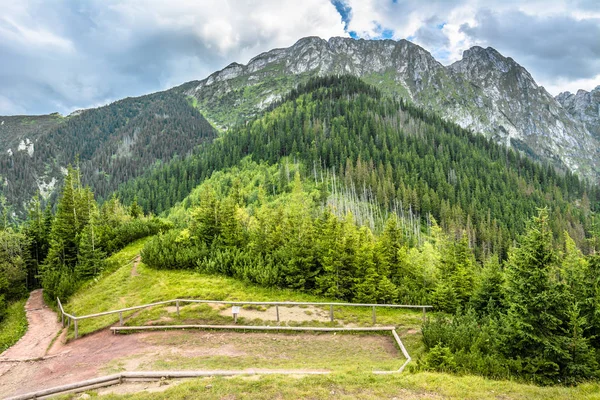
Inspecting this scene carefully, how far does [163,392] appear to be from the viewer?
1030 centimetres

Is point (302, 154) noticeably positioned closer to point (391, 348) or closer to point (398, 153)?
point (398, 153)

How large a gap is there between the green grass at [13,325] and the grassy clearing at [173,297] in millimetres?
3462

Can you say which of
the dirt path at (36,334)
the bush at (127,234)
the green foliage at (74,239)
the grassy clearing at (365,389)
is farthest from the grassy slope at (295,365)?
the bush at (127,234)

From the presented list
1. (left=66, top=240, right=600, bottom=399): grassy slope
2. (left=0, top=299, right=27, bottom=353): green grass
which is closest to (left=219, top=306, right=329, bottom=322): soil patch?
(left=66, top=240, right=600, bottom=399): grassy slope

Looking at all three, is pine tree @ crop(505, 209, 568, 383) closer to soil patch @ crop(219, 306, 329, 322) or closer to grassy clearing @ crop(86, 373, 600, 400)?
grassy clearing @ crop(86, 373, 600, 400)

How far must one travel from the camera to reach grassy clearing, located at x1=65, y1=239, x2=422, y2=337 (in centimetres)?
1997

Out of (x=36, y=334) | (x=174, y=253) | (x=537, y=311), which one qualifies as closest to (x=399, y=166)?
(x=174, y=253)

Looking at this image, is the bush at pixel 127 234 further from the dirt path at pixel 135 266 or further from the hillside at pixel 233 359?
the hillside at pixel 233 359

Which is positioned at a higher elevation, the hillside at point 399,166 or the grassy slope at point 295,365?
the hillside at point 399,166

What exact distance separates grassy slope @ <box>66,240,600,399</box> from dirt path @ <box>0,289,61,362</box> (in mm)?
2171

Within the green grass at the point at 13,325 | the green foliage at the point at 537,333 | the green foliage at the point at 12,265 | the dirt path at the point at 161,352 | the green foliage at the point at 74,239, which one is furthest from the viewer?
the green foliage at the point at 12,265

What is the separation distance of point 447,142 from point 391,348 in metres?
178

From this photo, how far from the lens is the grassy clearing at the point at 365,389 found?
31.9ft

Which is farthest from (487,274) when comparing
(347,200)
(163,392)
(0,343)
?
(347,200)
